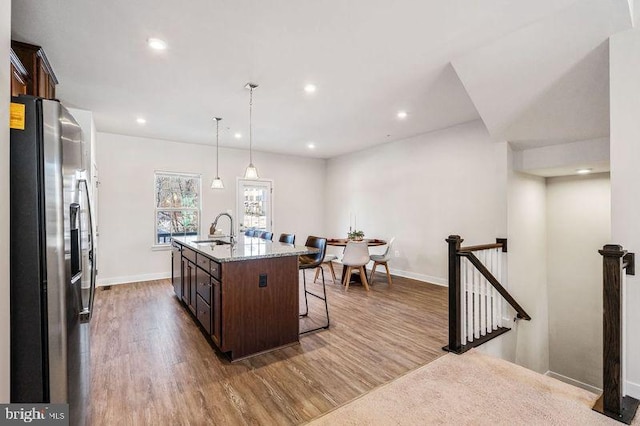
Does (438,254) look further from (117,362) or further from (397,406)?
(117,362)

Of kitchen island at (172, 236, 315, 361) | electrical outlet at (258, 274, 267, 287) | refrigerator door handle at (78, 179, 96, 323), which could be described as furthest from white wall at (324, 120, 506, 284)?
refrigerator door handle at (78, 179, 96, 323)

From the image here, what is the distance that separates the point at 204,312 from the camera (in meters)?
3.01

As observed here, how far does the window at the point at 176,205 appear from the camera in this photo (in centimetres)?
579

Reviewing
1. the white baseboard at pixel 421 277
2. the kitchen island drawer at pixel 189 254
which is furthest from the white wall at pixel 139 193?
the white baseboard at pixel 421 277

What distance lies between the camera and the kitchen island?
2.56 m

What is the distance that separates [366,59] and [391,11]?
2.17 ft

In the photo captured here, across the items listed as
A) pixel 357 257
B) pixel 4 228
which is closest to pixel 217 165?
pixel 357 257

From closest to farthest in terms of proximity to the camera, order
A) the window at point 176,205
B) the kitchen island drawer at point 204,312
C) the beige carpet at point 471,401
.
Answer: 1. the beige carpet at point 471,401
2. the kitchen island drawer at point 204,312
3. the window at point 176,205

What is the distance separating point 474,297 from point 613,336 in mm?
1221

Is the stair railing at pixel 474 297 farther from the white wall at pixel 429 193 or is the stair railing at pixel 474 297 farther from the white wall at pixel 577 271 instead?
the white wall at pixel 577 271

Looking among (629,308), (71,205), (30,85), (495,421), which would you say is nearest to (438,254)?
(629,308)

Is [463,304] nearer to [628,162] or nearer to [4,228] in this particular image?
[628,162]

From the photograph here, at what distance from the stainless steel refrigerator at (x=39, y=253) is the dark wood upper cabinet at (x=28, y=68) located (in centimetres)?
161

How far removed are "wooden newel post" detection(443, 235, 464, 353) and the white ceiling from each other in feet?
5.30
